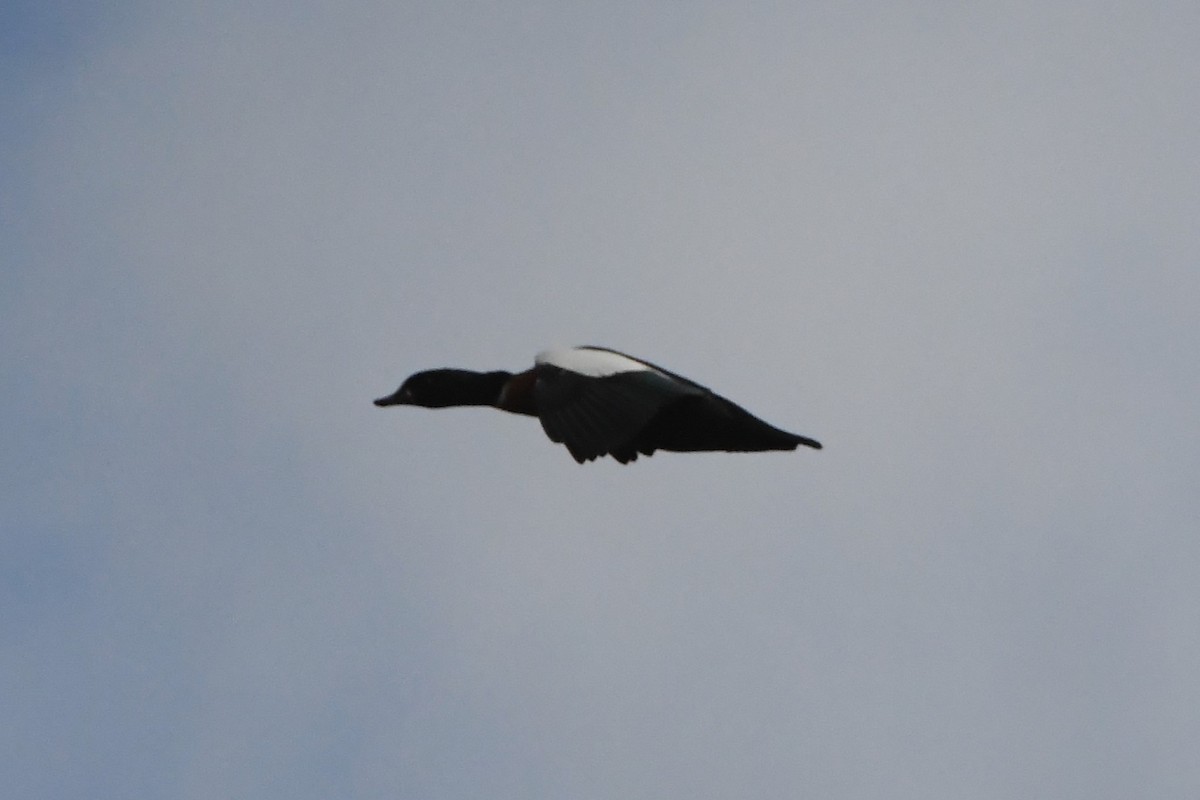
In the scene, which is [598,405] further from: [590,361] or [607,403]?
[590,361]

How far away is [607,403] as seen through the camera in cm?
1717

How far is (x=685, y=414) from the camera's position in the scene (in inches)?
735

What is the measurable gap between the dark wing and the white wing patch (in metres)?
0.12

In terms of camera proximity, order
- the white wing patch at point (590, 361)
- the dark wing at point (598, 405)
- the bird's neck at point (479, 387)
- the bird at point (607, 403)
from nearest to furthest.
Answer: the dark wing at point (598, 405)
the bird at point (607, 403)
the white wing patch at point (590, 361)
the bird's neck at point (479, 387)

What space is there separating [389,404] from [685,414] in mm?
3796

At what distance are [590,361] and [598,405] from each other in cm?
141

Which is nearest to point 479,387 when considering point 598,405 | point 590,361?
point 590,361

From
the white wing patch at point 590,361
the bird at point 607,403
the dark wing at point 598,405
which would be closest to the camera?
the dark wing at point 598,405

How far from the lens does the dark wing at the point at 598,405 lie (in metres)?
16.6

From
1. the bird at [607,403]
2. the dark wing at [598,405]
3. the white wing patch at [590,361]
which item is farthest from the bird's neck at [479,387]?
the dark wing at [598,405]

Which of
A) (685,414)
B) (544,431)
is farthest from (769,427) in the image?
(544,431)

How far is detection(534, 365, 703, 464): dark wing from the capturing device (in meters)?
16.6

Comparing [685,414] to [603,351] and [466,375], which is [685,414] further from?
[466,375]

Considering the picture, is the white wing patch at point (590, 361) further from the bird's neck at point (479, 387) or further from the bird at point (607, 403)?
the bird's neck at point (479, 387)
